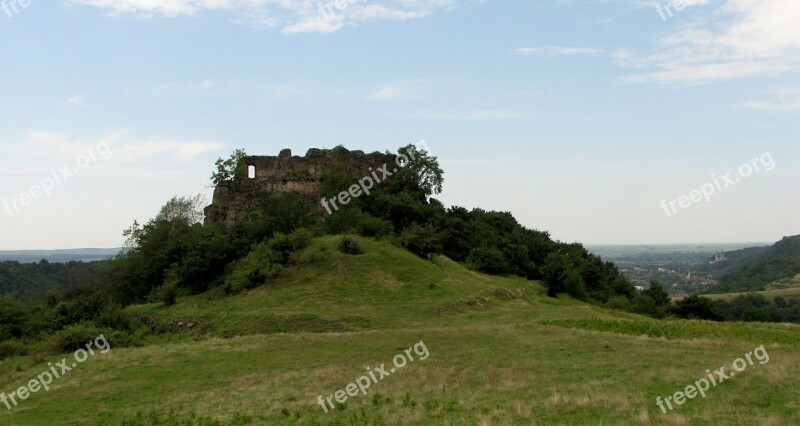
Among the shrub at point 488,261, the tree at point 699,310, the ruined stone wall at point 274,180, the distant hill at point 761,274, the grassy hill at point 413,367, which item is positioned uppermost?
the ruined stone wall at point 274,180

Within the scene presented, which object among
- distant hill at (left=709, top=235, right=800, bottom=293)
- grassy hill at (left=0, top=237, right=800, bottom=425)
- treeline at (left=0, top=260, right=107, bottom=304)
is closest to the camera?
grassy hill at (left=0, top=237, right=800, bottom=425)

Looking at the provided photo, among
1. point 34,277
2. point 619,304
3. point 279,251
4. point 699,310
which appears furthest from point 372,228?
point 34,277

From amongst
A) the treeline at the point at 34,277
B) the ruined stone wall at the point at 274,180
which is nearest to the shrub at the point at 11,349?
the ruined stone wall at the point at 274,180

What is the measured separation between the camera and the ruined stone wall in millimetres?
55781

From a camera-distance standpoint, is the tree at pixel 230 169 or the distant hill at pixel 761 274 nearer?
the tree at pixel 230 169

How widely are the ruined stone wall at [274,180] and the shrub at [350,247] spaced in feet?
44.3

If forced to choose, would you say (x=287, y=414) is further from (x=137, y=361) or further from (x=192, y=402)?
(x=137, y=361)

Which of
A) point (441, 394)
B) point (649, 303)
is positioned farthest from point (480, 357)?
Result: point (649, 303)

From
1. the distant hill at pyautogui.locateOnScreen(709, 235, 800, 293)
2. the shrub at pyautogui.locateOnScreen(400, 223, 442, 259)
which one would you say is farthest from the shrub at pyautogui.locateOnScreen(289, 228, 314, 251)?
the distant hill at pyautogui.locateOnScreen(709, 235, 800, 293)

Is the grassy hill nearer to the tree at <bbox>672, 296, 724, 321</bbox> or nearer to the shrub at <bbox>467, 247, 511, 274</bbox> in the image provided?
the shrub at <bbox>467, 247, 511, 274</bbox>

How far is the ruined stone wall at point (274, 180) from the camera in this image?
5578 centimetres

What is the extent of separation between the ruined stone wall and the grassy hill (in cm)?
1865

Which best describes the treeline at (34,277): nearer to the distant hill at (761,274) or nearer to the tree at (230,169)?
the tree at (230,169)

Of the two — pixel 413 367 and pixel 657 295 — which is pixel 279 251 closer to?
pixel 413 367
